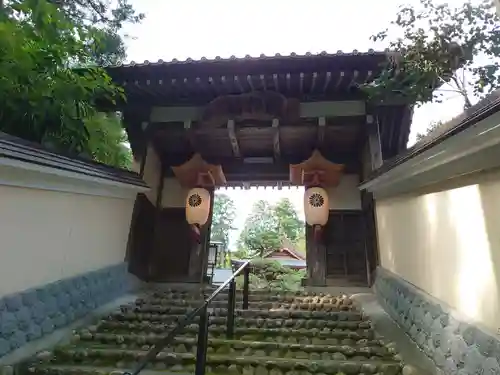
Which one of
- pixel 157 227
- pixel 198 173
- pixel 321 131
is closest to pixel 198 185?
pixel 198 173

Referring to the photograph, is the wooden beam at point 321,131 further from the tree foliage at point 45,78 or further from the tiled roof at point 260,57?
the tree foliage at point 45,78

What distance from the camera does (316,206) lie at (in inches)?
272

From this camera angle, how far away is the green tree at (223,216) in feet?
84.8

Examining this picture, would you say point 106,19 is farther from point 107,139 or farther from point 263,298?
point 263,298

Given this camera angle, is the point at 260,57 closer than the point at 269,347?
No

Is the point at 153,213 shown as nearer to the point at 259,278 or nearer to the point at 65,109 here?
the point at 65,109

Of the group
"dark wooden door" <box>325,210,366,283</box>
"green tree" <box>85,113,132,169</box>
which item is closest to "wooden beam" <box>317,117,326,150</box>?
"dark wooden door" <box>325,210,366,283</box>

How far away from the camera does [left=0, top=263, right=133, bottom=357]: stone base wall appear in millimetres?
3371

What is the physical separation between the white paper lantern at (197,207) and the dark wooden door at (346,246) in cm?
254

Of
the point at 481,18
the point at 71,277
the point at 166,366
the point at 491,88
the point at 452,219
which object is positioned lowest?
the point at 166,366

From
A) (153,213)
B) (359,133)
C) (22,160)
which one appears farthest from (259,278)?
(22,160)

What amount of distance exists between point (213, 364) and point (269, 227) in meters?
19.2

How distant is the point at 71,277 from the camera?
14.8ft

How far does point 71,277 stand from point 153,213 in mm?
3260
